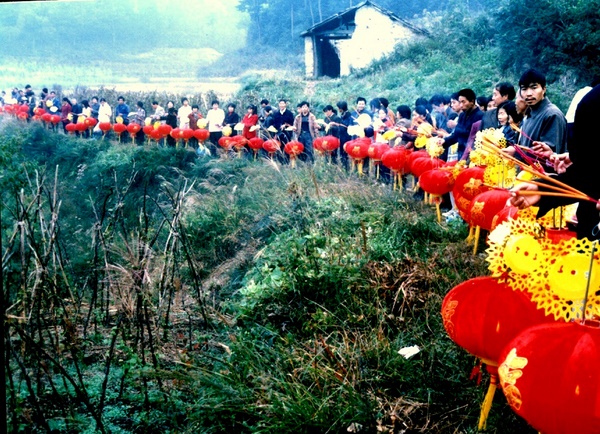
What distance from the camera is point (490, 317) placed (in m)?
1.90

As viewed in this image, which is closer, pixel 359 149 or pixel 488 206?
pixel 488 206

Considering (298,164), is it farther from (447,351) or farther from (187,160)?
(447,351)

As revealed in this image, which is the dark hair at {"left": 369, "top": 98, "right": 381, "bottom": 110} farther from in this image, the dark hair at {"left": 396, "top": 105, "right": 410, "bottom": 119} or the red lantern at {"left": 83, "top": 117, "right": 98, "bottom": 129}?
the red lantern at {"left": 83, "top": 117, "right": 98, "bottom": 129}

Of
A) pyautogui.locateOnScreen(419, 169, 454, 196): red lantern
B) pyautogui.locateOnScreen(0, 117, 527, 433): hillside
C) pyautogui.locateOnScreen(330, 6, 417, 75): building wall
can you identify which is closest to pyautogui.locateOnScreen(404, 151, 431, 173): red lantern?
pyautogui.locateOnScreen(0, 117, 527, 433): hillside

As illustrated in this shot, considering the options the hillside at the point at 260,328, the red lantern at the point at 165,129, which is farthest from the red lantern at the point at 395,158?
the red lantern at the point at 165,129

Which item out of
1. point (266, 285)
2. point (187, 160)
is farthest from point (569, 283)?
point (187, 160)

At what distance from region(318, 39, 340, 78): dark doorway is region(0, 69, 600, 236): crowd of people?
2.19ft

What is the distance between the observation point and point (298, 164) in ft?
24.7

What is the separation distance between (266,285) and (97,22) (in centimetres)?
915

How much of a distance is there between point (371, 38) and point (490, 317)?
722 centimetres

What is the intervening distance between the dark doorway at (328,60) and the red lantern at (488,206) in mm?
5835

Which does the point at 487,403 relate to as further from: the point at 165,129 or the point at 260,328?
the point at 165,129

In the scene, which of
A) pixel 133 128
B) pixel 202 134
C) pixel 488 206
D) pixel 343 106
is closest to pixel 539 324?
pixel 488 206

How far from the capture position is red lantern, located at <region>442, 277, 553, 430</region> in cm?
189
